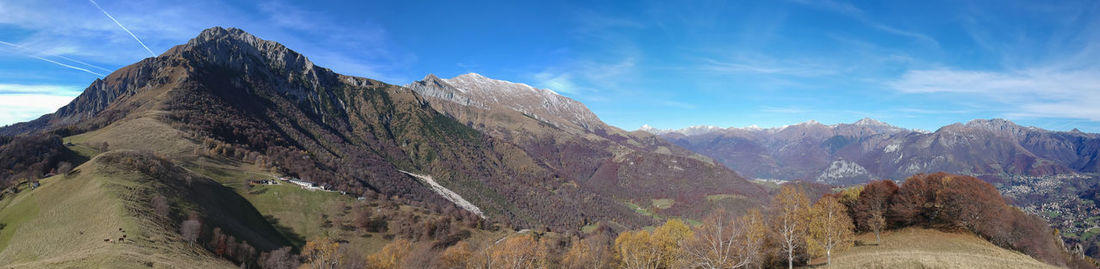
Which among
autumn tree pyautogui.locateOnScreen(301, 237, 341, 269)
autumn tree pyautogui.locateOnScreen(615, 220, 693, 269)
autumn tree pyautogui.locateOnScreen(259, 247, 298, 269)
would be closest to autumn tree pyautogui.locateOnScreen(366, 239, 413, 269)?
autumn tree pyautogui.locateOnScreen(301, 237, 341, 269)

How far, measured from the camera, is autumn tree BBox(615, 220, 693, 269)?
60.3 meters

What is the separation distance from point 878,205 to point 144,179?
132m

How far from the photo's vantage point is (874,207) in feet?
201

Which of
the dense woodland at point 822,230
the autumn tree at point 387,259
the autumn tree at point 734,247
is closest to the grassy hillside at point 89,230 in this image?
the dense woodland at point 822,230

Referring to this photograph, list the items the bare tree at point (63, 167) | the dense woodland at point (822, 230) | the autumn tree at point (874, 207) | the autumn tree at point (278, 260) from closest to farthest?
the dense woodland at point (822, 230) → the autumn tree at point (874, 207) → the autumn tree at point (278, 260) → the bare tree at point (63, 167)

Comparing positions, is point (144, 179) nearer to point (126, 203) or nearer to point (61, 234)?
point (126, 203)

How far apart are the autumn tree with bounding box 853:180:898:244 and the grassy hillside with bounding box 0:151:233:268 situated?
297 feet

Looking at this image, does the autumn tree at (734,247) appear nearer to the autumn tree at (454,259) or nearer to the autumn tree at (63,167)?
the autumn tree at (454,259)

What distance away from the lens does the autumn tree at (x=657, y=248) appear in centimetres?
6034

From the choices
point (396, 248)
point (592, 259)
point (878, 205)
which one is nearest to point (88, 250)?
point (396, 248)

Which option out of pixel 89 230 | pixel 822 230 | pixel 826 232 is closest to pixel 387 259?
pixel 89 230

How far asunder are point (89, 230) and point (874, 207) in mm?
115643

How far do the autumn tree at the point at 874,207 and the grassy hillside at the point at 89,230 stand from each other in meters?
90.4

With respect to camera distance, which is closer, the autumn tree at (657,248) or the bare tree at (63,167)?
the autumn tree at (657,248)
